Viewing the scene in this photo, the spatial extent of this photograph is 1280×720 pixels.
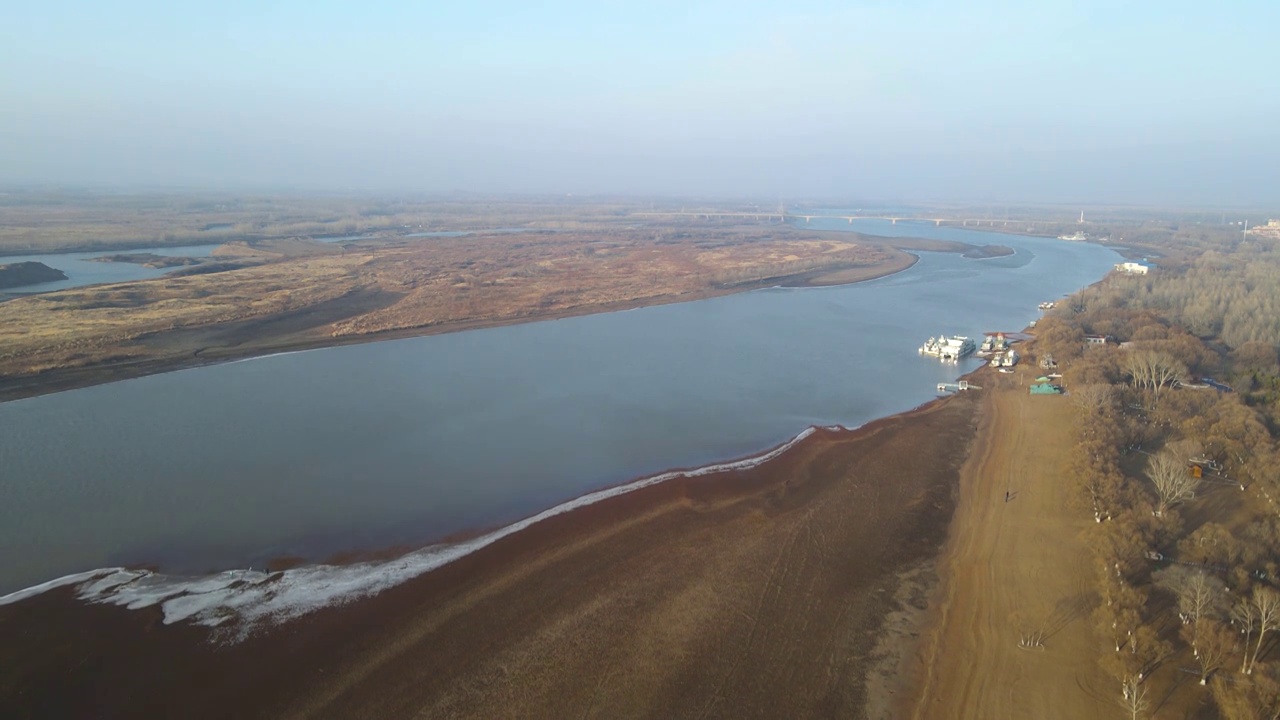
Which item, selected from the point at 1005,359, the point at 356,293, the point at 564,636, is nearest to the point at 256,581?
the point at 564,636

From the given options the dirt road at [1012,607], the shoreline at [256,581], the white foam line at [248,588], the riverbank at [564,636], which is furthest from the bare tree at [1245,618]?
the white foam line at [248,588]

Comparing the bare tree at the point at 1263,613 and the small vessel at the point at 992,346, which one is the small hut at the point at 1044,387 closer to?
the small vessel at the point at 992,346

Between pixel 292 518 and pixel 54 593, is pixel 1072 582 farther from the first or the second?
pixel 54 593

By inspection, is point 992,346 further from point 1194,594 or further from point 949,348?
point 1194,594

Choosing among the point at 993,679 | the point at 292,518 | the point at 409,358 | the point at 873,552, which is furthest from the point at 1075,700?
the point at 409,358

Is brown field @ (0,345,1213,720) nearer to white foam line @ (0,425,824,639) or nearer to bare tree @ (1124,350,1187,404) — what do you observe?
white foam line @ (0,425,824,639)
